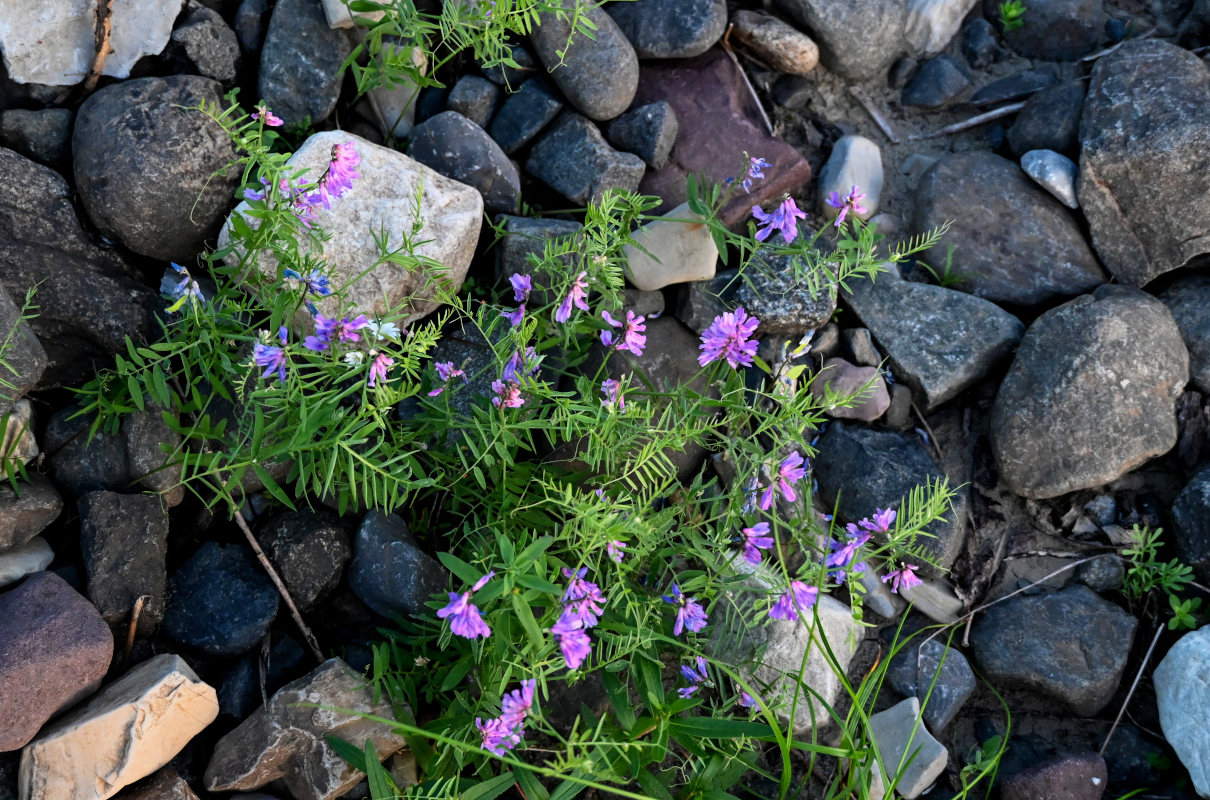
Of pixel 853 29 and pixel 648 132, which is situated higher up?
pixel 853 29

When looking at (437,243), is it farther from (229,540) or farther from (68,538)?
(68,538)

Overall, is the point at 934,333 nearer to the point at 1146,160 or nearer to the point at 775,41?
the point at 1146,160

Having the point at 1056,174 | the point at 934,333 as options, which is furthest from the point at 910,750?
the point at 1056,174

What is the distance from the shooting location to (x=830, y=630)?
132 inches

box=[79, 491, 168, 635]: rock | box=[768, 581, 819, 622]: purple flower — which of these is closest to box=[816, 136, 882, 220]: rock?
box=[768, 581, 819, 622]: purple flower

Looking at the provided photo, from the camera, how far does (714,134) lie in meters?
3.95

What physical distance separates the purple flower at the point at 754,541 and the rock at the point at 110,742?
1.67 m

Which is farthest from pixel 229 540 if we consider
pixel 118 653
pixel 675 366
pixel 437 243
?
pixel 675 366

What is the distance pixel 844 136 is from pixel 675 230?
3.54 feet

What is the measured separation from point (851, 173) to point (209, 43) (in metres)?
2.52

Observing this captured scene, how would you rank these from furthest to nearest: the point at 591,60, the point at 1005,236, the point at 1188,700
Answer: the point at 1005,236 < the point at 591,60 < the point at 1188,700

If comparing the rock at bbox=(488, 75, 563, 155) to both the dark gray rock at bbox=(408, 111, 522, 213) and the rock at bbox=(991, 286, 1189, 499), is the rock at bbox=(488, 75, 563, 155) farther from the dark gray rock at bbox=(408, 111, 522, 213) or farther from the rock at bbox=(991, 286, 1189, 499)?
the rock at bbox=(991, 286, 1189, 499)

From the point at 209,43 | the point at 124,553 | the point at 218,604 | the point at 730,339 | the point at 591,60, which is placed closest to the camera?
the point at 730,339

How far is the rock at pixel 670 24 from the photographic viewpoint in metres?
3.86
